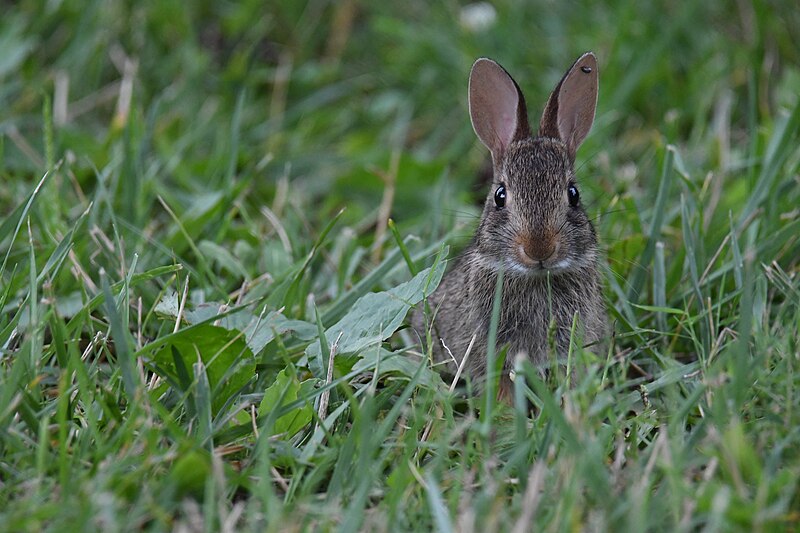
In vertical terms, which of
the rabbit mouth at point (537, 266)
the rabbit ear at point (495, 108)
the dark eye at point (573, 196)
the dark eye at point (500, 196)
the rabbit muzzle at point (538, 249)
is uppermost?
the rabbit ear at point (495, 108)

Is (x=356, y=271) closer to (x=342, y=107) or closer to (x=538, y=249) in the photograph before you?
(x=538, y=249)

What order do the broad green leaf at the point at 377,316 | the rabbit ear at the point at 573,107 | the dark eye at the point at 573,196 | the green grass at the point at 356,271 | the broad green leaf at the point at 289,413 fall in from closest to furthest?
the green grass at the point at 356,271
the broad green leaf at the point at 289,413
the broad green leaf at the point at 377,316
the dark eye at the point at 573,196
the rabbit ear at the point at 573,107

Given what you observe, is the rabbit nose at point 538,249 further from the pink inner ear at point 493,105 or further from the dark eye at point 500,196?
the pink inner ear at point 493,105

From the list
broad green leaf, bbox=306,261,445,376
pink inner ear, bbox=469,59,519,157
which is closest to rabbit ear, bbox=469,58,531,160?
pink inner ear, bbox=469,59,519,157

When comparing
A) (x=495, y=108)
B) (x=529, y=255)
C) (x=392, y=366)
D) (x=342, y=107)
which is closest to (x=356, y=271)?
(x=495, y=108)

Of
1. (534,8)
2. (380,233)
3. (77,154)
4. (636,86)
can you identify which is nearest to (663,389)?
(380,233)

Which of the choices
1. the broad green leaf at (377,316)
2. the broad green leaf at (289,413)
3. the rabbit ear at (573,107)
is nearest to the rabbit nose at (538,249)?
the broad green leaf at (377,316)

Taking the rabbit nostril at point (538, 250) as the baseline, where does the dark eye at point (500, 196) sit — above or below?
above
